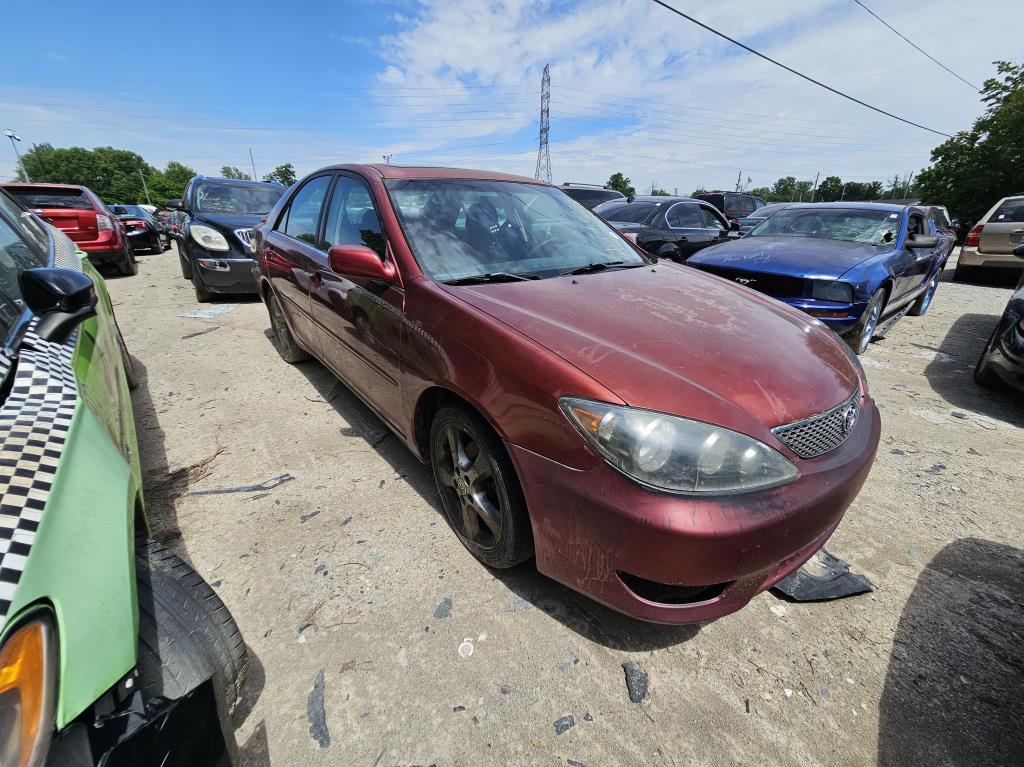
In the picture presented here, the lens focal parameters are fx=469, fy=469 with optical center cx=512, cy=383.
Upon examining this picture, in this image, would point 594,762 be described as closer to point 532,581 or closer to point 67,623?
point 532,581

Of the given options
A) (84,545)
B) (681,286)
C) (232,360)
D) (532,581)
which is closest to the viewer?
(84,545)

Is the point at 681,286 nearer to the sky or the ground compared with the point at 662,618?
nearer to the sky

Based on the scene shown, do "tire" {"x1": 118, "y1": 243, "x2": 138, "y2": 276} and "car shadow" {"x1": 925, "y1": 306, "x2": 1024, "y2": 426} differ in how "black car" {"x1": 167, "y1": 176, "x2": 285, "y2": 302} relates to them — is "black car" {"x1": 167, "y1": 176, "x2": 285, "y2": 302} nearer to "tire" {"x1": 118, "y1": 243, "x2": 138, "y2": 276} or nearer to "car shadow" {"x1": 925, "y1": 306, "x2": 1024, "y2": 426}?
"tire" {"x1": 118, "y1": 243, "x2": 138, "y2": 276}

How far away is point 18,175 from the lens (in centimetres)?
5738

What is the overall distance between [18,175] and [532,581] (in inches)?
3390

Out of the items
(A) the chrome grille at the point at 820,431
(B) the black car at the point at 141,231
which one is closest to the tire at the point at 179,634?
(A) the chrome grille at the point at 820,431

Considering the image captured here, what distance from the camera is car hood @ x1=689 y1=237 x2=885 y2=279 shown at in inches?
158

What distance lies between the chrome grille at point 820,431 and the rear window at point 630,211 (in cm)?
594

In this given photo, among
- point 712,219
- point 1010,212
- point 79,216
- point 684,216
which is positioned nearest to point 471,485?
point 684,216

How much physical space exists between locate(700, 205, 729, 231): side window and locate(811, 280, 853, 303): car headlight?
383 centimetres

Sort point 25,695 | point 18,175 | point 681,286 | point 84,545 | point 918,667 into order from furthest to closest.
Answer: point 18,175
point 681,286
point 918,667
point 84,545
point 25,695

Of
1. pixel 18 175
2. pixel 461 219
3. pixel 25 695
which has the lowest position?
pixel 25 695

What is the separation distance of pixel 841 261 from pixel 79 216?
381 inches

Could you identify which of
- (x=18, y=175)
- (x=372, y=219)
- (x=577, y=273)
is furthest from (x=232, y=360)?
(x=18, y=175)
